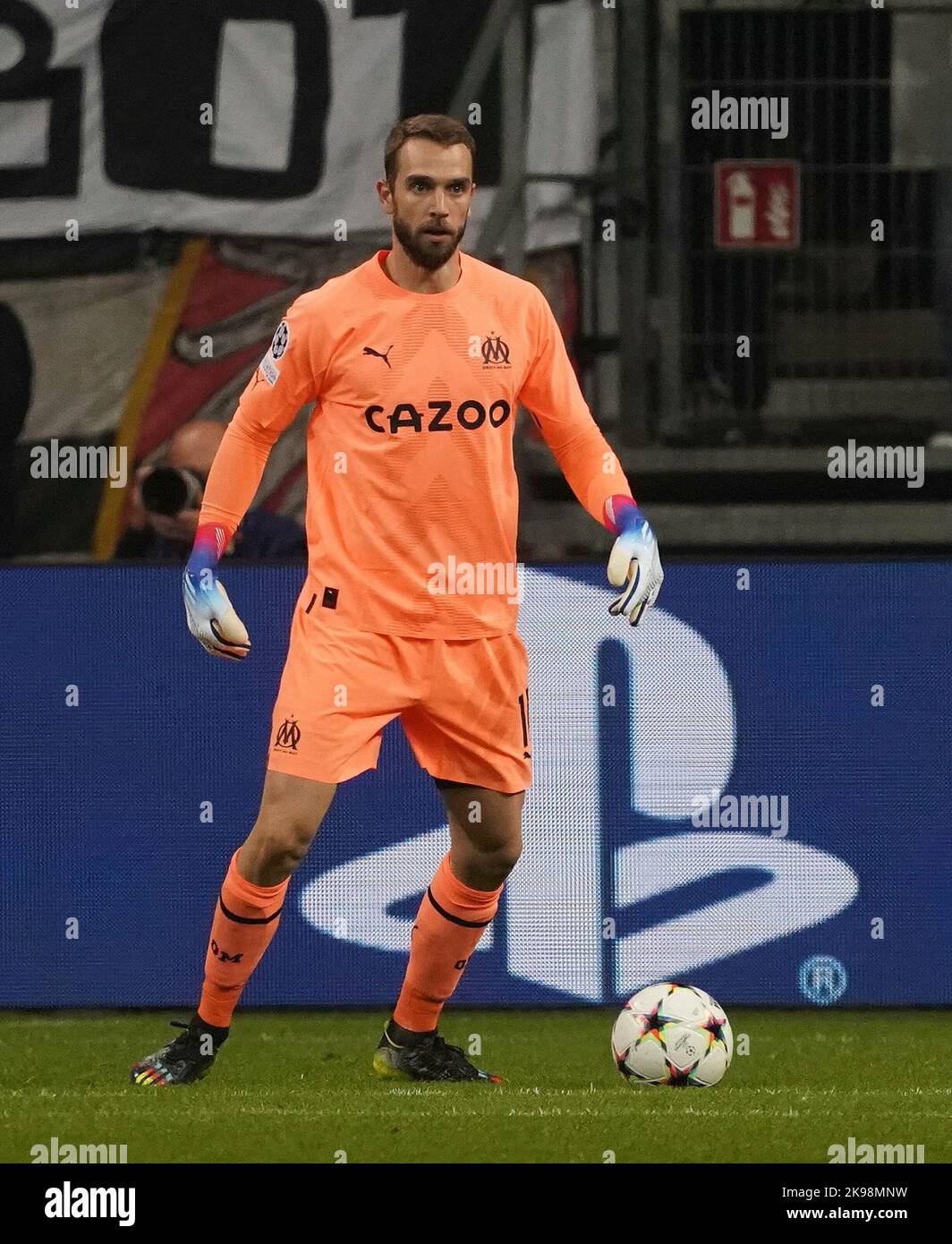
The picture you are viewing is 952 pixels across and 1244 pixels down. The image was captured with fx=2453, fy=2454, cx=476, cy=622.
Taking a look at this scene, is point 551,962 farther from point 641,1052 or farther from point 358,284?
point 358,284

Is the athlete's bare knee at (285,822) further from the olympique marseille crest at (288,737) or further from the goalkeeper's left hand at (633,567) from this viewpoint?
the goalkeeper's left hand at (633,567)

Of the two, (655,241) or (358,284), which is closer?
(358,284)

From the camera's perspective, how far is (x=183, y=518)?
7430 mm

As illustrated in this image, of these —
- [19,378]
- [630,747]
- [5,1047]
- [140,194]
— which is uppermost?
[140,194]

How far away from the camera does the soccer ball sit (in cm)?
569

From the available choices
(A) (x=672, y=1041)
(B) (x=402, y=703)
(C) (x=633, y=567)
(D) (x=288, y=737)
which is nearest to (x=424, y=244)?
(C) (x=633, y=567)

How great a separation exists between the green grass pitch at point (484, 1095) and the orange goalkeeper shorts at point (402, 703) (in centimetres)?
75

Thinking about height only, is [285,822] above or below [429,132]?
below

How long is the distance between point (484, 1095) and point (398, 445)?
150 centimetres

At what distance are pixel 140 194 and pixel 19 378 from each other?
694 mm

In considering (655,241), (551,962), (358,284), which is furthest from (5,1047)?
(655,241)

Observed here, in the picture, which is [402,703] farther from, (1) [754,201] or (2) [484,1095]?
(1) [754,201]

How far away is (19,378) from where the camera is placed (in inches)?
296

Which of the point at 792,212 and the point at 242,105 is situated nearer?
the point at 792,212
